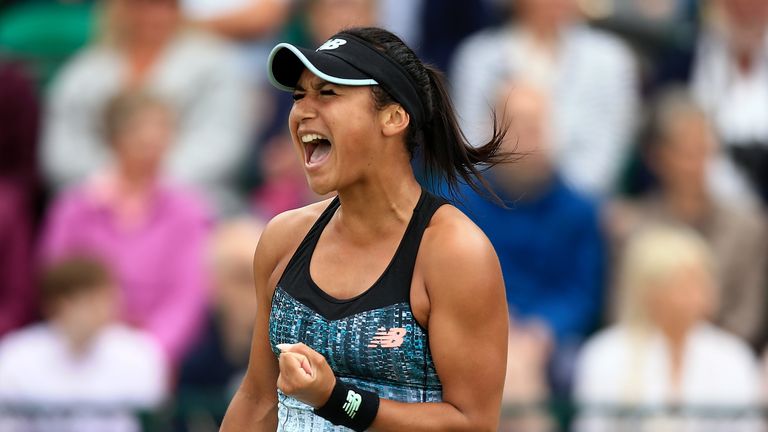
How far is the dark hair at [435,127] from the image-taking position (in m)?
3.45

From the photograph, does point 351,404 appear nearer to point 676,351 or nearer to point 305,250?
point 305,250

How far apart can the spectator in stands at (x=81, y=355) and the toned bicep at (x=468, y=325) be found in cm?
342

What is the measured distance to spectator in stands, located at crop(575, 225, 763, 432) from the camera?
6684mm

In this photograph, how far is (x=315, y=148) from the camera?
344 cm

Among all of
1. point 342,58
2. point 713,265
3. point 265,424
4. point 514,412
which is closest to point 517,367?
point 514,412

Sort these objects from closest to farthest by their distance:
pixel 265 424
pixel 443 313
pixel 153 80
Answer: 1. pixel 443 313
2. pixel 265 424
3. pixel 153 80

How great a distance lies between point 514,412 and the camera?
6.30 m

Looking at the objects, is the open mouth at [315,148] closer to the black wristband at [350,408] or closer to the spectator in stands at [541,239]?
the black wristband at [350,408]

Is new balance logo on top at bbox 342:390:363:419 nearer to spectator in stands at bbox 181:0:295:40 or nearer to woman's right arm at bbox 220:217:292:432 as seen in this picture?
woman's right arm at bbox 220:217:292:432

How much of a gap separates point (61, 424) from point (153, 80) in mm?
1909

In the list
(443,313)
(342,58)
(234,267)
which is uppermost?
(342,58)

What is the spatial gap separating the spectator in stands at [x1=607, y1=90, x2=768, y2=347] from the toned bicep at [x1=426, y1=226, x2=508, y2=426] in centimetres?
391

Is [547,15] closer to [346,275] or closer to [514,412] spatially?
[514,412]

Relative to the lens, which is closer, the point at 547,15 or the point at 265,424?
the point at 265,424
